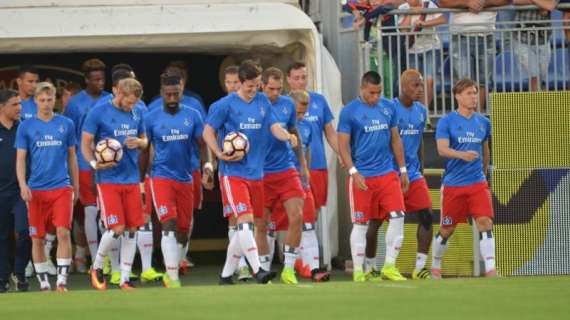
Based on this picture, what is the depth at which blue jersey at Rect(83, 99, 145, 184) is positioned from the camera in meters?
16.8

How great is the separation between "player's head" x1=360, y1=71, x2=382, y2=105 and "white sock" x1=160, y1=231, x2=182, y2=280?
2525 mm

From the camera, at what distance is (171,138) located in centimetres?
1747

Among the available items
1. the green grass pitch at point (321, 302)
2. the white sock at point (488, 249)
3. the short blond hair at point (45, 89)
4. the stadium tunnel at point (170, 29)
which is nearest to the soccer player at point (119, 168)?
the short blond hair at point (45, 89)

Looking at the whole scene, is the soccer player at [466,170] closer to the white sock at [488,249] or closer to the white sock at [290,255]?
the white sock at [488,249]

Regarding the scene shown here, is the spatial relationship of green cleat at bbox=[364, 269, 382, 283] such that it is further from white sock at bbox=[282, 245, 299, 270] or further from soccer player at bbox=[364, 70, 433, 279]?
white sock at bbox=[282, 245, 299, 270]

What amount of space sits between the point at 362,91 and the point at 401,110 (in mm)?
761

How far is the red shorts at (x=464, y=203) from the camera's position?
1748 centimetres

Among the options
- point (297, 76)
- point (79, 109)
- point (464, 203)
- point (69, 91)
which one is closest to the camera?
point (464, 203)

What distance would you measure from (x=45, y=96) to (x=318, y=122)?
354 centimetres

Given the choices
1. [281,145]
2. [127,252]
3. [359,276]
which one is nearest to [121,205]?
[127,252]

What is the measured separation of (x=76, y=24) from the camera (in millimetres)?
19344

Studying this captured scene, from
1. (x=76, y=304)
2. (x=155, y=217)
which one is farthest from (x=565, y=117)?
(x=76, y=304)

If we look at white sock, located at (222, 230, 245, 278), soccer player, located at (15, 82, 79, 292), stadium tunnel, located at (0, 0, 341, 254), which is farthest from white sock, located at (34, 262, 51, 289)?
stadium tunnel, located at (0, 0, 341, 254)

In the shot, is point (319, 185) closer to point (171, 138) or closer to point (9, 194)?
point (171, 138)
